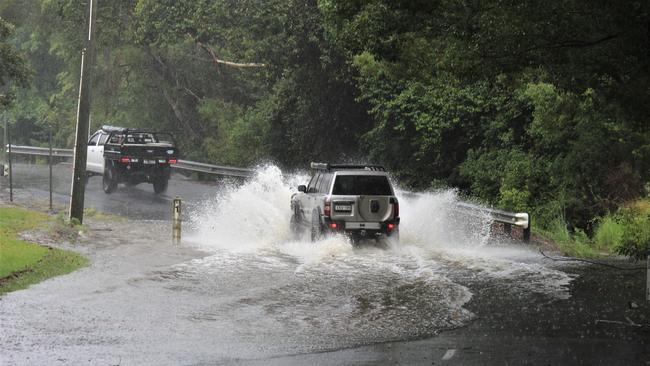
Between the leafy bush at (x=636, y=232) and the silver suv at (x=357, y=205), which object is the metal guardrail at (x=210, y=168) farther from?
the leafy bush at (x=636, y=232)

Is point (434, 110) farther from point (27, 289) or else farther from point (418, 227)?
point (27, 289)

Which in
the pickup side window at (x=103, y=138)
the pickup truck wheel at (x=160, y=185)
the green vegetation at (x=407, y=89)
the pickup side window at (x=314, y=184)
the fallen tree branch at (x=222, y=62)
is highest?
the fallen tree branch at (x=222, y=62)

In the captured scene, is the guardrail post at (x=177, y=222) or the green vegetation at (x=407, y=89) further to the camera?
the guardrail post at (x=177, y=222)

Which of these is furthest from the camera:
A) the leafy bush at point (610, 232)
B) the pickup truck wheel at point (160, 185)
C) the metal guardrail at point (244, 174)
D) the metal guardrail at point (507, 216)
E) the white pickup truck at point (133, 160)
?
the pickup truck wheel at point (160, 185)

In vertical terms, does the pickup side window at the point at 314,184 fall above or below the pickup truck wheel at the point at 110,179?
above

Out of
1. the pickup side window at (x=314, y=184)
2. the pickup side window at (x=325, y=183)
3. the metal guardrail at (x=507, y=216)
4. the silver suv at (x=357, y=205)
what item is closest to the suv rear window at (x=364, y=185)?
the silver suv at (x=357, y=205)

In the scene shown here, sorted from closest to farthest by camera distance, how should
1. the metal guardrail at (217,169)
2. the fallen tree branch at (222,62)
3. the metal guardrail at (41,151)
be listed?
the metal guardrail at (217,169) → the fallen tree branch at (222,62) → the metal guardrail at (41,151)

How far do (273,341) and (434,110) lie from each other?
22.7m

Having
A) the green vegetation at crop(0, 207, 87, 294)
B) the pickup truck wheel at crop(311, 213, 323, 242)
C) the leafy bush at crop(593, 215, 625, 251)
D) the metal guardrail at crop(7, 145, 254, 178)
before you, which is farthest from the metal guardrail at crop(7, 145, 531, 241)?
the green vegetation at crop(0, 207, 87, 294)

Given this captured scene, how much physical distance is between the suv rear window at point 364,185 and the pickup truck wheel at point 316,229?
37.0 inches

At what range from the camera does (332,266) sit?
19766 millimetres

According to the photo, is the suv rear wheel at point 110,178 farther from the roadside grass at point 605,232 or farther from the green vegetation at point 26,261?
the roadside grass at point 605,232

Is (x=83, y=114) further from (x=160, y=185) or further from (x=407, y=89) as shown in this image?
(x=407, y=89)

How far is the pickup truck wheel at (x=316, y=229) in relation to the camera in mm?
22406
